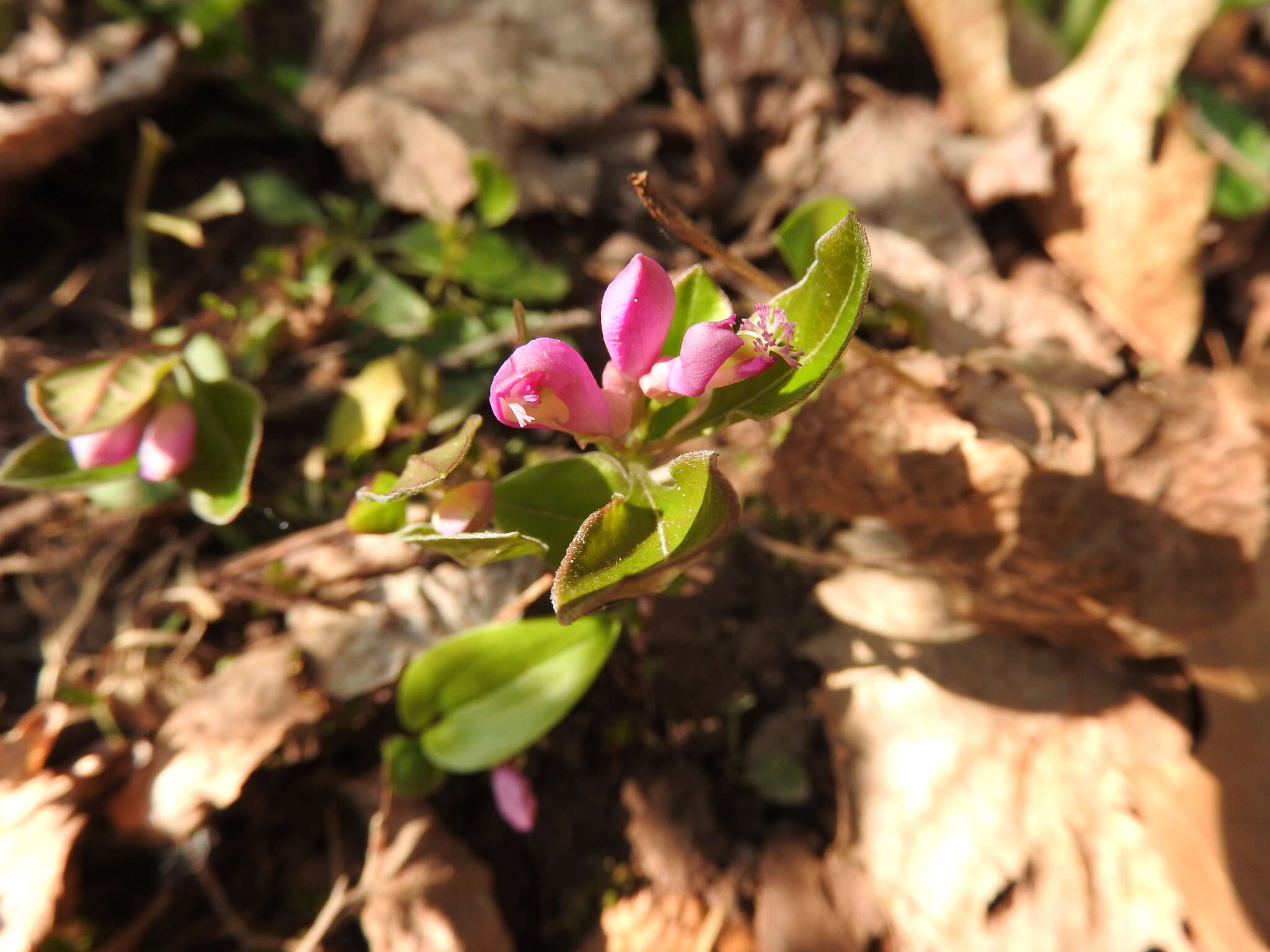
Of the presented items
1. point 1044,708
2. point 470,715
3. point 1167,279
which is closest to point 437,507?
point 470,715

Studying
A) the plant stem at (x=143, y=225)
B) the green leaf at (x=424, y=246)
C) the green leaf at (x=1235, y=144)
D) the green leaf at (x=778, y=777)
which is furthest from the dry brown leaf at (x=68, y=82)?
the green leaf at (x=1235, y=144)

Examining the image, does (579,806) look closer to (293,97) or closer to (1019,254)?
(1019,254)

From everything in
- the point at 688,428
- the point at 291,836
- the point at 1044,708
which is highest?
the point at 688,428

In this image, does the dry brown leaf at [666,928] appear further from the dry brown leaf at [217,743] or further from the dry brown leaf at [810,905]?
the dry brown leaf at [217,743]

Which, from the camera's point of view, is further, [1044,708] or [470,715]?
[1044,708]

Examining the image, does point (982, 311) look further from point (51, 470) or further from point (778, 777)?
point (51, 470)

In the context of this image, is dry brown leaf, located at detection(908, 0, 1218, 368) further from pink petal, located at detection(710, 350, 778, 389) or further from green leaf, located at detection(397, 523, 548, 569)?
green leaf, located at detection(397, 523, 548, 569)
